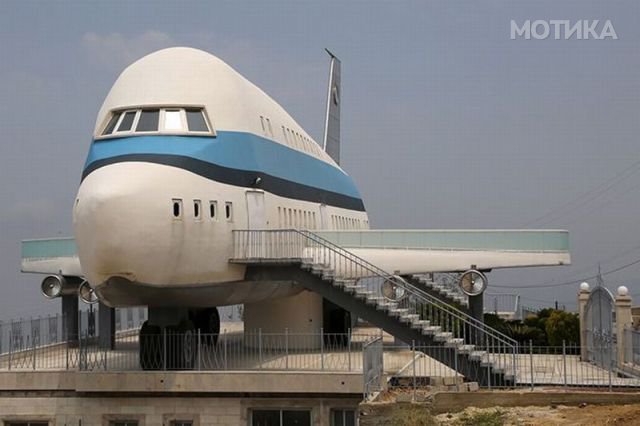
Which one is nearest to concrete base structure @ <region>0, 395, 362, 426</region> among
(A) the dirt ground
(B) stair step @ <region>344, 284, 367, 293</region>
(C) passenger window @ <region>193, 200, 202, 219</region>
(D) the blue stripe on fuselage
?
(B) stair step @ <region>344, 284, 367, 293</region>

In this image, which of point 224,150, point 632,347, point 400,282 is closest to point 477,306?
point 400,282

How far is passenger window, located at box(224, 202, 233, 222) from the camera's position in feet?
84.6

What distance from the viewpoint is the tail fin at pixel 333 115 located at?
56031mm

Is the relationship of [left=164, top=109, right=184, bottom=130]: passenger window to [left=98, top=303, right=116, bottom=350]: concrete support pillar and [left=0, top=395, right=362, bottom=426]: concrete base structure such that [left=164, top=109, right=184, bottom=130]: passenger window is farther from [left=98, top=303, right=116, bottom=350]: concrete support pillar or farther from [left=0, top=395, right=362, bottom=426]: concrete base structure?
[left=98, top=303, right=116, bottom=350]: concrete support pillar

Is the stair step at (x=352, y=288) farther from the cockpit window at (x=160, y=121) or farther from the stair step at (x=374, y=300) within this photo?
the cockpit window at (x=160, y=121)

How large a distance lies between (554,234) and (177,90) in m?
12.2

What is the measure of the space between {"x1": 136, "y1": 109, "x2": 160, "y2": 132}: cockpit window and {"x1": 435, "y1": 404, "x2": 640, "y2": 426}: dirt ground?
1133 centimetres

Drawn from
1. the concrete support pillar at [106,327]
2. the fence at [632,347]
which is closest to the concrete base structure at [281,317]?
the concrete support pillar at [106,327]

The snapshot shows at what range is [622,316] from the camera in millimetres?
27688

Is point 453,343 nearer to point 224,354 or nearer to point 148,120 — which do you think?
point 224,354

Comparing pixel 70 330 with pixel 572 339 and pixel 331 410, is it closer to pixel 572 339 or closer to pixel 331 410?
pixel 331 410

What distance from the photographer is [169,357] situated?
2594cm

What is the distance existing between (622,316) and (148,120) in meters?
14.9

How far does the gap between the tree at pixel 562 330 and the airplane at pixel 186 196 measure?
36.3 ft
